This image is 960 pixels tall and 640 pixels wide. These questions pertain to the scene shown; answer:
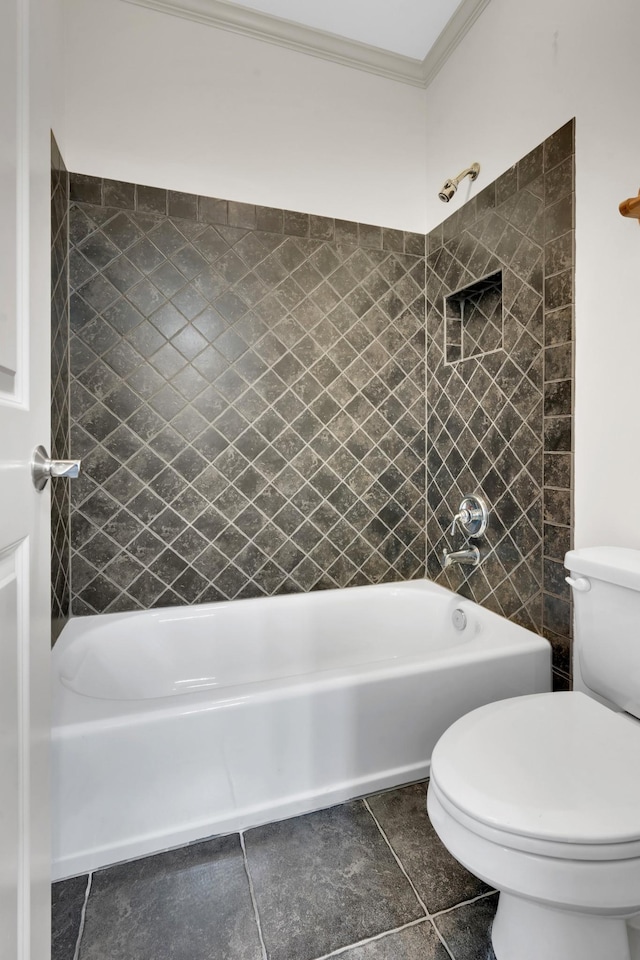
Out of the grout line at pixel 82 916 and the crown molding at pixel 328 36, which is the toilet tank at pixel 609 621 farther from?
the crown molding at pixel 328 36

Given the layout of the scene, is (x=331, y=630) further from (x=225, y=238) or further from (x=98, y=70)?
(x=98, y=70)

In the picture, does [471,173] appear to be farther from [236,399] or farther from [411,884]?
[411,884]

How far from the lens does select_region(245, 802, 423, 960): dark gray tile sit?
1130 mm

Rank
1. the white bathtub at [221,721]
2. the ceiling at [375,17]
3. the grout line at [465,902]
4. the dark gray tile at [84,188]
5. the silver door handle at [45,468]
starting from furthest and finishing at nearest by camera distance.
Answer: the ceiling at [375,17], the dark gray tile at [84,188], the white bathtub at [221,721], the grout line at [465,902], the silver door handle at [45,468]

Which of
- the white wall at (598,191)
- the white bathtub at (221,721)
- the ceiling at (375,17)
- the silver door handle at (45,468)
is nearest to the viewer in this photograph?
the silver door handle at (45,468)

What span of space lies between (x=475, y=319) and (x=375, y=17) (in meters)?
1.31

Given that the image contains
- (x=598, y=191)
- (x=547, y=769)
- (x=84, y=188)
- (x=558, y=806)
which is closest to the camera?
(x=558, y=806)

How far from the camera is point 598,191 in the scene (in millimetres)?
1491

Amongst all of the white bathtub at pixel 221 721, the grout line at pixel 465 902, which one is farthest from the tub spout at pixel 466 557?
the grout line at pixel 465 902

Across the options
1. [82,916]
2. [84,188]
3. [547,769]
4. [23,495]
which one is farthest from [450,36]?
[82,916]

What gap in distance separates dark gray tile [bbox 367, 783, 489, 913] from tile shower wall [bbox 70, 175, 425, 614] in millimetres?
929

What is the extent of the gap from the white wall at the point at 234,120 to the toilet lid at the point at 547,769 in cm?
212

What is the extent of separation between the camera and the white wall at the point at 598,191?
1407 mm

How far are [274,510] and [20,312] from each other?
1.54m
